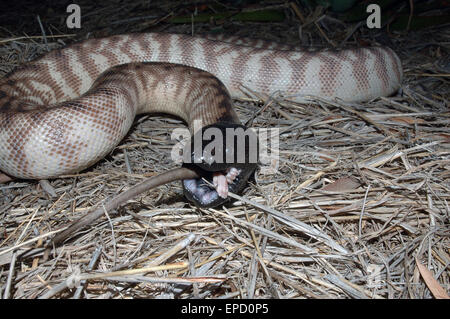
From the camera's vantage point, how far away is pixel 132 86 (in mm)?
3434

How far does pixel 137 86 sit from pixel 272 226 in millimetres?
1911

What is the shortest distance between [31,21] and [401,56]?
4.87 metres

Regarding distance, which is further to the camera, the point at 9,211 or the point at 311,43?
the point at 311,43

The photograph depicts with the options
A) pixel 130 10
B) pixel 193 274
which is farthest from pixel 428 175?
pixel 130 10

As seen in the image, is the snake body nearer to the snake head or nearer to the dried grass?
the snake head

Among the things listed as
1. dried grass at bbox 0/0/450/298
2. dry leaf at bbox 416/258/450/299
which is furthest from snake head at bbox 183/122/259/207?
dry leaf at bbox 416/258/450/299

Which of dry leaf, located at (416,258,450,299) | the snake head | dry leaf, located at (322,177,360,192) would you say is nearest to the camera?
dry leaf, located at (416,258,450,299)

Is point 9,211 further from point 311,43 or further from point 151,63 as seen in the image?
point 311,43

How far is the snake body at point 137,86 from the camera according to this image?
273 cm

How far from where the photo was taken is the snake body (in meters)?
2.73

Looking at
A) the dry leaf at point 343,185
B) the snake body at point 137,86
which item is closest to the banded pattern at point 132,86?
the snake body at point 137,86

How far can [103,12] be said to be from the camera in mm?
5691

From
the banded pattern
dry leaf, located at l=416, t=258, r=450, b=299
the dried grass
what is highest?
the banded pattern

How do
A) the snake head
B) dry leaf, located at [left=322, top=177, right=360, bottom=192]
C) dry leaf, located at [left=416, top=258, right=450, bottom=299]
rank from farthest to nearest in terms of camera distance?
dry leaf, located at [left=322, top=177, right=360, bottom=192], the snake head, dry leaf, located at [left=416, top=258, right=450, bottom=299]
